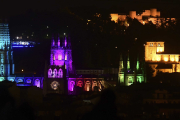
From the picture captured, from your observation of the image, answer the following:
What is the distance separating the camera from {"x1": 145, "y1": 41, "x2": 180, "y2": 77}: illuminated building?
274 ft

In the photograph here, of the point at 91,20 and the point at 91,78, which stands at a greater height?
the point at 91,20

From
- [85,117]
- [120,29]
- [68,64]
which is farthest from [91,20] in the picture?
[85,117]

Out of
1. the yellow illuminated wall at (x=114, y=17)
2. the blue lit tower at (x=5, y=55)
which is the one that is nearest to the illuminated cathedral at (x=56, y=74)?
the blue lit tower at (x=5, y=55)

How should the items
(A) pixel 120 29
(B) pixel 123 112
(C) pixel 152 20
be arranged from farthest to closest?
(C) pixel 152 20 → (A) pixel 120 29 → (B) pixel 123 112

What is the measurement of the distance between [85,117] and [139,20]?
289ft

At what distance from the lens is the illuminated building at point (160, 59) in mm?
83569

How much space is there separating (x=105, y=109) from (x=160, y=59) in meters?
67.4

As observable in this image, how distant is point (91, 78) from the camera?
7794 centimetres

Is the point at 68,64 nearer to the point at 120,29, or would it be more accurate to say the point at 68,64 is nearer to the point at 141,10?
the point at 120,29

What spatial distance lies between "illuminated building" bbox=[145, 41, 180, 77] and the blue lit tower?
742 inches

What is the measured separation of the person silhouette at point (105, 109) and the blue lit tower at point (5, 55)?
2355 inches

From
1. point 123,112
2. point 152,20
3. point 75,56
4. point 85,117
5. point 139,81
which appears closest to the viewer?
point 85,117

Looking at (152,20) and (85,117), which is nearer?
(85,117)

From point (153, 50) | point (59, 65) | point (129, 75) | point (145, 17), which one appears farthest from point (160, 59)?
point (145, 17)
